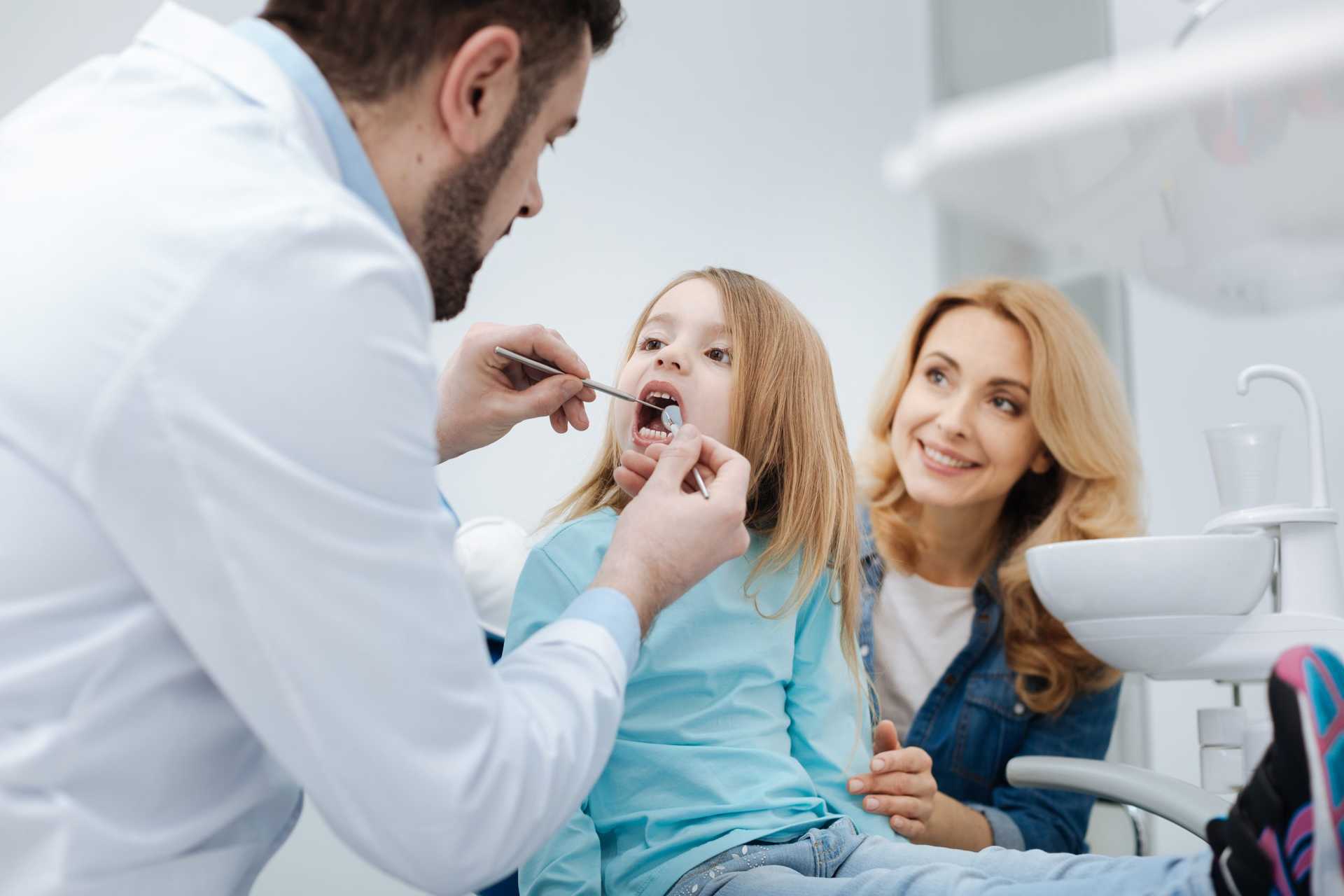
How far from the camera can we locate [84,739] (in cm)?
75

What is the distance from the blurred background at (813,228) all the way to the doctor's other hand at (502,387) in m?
0.62

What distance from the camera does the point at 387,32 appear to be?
89 centimetres

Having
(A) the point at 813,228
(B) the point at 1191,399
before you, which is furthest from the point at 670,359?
(B) the point at 1191,399

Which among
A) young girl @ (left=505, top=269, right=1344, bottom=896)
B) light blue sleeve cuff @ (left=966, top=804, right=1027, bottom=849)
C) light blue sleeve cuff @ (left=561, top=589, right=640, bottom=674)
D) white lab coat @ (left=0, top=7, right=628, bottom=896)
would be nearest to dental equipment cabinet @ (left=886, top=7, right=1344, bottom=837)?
light blue sleeve cuff @ (left=966, top=804, right=1027, bottom=849)

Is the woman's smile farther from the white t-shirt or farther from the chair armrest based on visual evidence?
the chair armrest

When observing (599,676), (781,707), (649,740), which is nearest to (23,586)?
(599,676)

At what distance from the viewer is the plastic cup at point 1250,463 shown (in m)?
1.53

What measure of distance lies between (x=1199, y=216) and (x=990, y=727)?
82cm

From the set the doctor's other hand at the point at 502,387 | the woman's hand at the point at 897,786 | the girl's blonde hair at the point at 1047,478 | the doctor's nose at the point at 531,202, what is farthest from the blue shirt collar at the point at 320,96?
the girl's blonde hair at the point at 1047,478

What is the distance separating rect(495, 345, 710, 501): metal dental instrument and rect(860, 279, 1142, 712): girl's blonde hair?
639 mm

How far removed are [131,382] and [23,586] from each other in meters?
0.16

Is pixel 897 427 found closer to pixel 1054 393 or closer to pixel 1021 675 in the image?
pixel 1054 393

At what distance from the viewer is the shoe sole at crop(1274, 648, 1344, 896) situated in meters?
0.82

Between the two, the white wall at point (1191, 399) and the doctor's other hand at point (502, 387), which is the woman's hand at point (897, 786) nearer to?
the doctor's other hand at point (502, 387)
